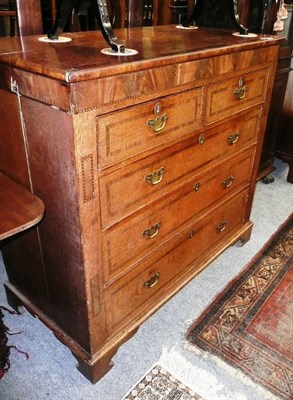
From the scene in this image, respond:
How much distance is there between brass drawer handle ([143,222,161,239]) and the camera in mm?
1406

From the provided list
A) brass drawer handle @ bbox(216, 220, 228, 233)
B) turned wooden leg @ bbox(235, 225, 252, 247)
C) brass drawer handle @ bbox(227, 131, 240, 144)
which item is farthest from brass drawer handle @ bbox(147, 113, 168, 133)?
turned wooden leg @ bbox(235, 225, 252, 247)

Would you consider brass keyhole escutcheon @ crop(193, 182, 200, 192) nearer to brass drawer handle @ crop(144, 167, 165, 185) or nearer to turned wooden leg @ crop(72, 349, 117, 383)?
brass drawer handle @ crop(144, 167, 165, 185)

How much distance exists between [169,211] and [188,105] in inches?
16.3

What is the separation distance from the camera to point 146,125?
1.18 meters

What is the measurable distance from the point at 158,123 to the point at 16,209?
518 mm

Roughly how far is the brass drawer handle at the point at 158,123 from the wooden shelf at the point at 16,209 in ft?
1.38

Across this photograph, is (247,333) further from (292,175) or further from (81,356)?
(292,175)

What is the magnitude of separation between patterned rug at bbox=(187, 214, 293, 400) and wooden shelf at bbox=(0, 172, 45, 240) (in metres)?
0.96

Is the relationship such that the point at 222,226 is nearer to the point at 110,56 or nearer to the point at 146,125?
the point at 146,125

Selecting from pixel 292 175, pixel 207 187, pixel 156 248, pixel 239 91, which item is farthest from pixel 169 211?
pixel 292 175

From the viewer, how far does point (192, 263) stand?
1.82m

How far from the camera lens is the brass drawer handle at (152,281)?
1.54 meters

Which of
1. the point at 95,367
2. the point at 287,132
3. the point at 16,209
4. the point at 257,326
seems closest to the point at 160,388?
the point at 95,367

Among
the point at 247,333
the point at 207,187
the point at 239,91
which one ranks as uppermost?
the point at 239,91
